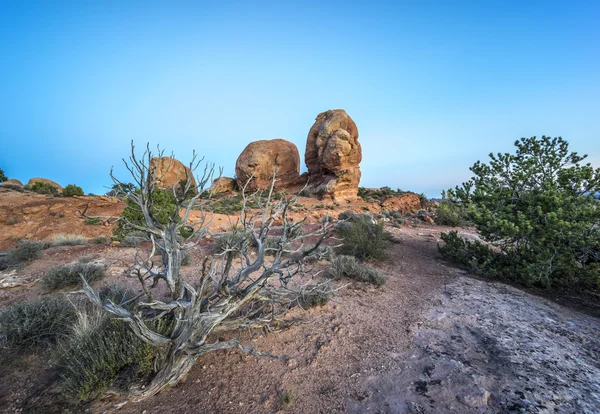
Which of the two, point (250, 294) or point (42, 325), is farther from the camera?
point (42, 325)

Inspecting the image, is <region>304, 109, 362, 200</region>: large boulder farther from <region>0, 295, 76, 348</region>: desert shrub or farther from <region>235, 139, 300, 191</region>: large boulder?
<region>0, 295, 76, 348</region>: desert shrub

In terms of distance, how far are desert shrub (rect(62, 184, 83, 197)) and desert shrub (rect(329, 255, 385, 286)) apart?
21875 mm

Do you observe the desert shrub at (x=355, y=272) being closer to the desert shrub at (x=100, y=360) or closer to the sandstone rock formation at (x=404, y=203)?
the desert shrub at (x=100, y=360)

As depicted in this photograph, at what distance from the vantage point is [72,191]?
18562mm

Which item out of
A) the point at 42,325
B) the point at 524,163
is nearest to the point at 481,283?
the point at 524,163

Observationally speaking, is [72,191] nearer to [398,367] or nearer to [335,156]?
[335,156]

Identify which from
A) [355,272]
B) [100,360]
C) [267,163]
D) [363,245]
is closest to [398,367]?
[355,272]

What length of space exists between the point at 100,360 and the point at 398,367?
2.87 meters

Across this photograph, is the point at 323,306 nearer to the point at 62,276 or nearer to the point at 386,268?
the point at 386,268

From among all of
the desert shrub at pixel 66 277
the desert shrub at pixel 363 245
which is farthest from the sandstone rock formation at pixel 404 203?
the desert shrub at pixel 66 277

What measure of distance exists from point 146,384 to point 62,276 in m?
3.67

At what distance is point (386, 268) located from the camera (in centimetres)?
574

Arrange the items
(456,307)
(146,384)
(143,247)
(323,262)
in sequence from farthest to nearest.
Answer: (143,247), (323,262), (456,307), (146,384)

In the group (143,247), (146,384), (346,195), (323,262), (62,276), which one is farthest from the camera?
(346,195)
